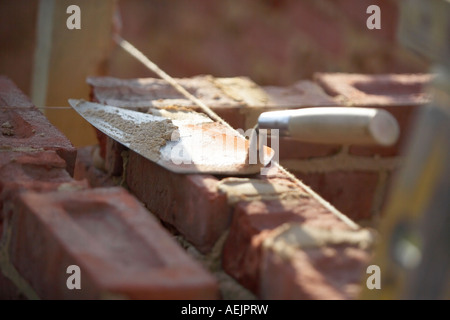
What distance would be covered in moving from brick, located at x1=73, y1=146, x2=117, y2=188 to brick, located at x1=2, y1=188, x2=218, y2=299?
0.52 metres

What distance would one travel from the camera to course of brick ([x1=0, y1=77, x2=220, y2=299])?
1140mm

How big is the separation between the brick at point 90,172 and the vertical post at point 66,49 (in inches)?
30.6

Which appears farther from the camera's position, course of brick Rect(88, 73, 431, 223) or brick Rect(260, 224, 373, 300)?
course of brick Rect(88, 73, 431, 223)

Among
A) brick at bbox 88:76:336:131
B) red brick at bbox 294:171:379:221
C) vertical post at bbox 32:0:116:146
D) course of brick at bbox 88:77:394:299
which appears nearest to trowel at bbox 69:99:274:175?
course of brick at bbox 88:77:394:299

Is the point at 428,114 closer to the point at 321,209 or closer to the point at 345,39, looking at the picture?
the point at 321,209

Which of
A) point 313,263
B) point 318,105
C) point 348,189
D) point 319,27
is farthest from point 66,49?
point 319,27

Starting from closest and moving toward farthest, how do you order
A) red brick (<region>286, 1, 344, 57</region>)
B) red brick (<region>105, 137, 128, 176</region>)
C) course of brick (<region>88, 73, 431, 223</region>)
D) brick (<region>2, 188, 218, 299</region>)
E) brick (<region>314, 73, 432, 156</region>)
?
brick (<region>2, 188, 218, 299</region>) → red brick (<region>105, 137, 128, 176</region>) → course of brick (<region>88, 73, 431, 223</region>) → brick (<region>314, 73, 432, 156</region>) → red brick (<region>286, 1, 344, 57</region>)

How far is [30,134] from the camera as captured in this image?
1682 mm

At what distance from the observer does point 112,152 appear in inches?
72.2

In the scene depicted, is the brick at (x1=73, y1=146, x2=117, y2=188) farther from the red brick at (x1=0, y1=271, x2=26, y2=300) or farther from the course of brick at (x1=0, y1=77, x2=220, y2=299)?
the red brick at (x1=0, y1=271, x2=26, y2=300)

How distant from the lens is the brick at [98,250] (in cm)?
113

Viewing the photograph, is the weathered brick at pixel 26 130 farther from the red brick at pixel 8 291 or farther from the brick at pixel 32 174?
the red brick at pixel 8 291
